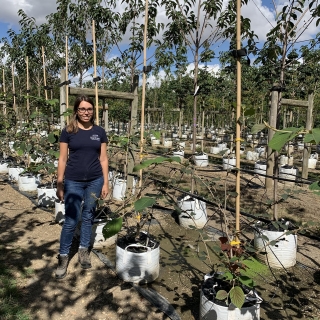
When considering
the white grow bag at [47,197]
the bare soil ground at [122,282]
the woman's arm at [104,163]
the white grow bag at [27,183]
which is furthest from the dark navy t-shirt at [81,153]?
the white grow bag at [27,183]

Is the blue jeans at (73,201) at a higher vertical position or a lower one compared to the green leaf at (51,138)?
lower

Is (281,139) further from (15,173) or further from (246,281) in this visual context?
(15,173)

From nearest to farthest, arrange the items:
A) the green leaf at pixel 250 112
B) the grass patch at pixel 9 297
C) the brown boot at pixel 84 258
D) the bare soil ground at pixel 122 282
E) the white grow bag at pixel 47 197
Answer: the green leaf at pixel 250 112 → the grass patch at pixel 9 297 → the bare soil ground at pixel 122 282 → the brown boot at pixel 84 258 → the white grow bag at pixel 47 197

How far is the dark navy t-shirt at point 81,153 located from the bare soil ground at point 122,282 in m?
0.87

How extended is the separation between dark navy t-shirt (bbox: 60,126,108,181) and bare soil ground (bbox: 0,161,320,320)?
2.85ft

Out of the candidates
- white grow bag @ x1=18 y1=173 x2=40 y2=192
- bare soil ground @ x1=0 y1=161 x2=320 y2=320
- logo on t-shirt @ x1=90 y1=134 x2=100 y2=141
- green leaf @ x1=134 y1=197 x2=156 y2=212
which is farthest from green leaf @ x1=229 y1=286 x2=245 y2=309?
white grow bag @ x1=18 y1=173 x2=40 y2=192

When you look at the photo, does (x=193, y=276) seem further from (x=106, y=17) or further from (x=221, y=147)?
(x=221, y=147)

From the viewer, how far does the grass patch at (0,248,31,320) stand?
7.25 ft

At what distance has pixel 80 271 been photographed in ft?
9.43

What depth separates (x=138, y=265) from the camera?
263 centimetres

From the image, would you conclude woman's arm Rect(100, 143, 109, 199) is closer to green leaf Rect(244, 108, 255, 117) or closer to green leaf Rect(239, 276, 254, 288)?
green leaf Rect(244, 108, 255, 117)

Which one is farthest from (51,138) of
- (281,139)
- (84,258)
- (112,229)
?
(281,139)

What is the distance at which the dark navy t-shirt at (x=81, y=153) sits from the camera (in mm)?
2771

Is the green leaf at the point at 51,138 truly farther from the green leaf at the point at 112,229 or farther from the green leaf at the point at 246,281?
the green leaf at the point at 246,281
